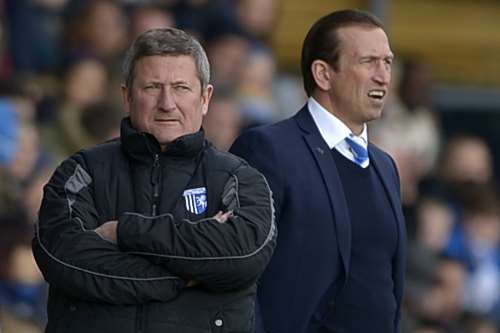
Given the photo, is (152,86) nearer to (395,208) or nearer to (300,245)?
(300,245)

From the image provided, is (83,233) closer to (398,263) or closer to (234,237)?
(234,237)

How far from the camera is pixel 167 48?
5266mm

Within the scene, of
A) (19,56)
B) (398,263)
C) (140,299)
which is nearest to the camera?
(140,299)

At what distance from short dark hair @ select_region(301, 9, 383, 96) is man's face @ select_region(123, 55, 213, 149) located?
980 millimetres

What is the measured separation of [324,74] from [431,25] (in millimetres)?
7443

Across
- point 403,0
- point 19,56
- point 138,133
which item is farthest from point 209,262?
point 403,0

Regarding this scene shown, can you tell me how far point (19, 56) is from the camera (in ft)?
33.7

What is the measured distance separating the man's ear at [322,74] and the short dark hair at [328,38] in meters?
0.02

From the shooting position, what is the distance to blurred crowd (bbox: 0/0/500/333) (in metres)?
9.33

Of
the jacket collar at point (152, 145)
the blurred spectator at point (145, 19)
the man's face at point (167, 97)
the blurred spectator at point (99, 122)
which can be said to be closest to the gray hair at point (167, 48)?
the man's face at point (167, 97)

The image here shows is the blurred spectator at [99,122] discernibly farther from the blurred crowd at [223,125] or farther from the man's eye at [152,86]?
the man's eye at [152,86]

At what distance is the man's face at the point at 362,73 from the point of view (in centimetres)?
608

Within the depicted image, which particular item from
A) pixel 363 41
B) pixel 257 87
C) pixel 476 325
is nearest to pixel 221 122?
pixel 257 87

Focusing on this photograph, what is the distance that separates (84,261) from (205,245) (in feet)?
1.10
